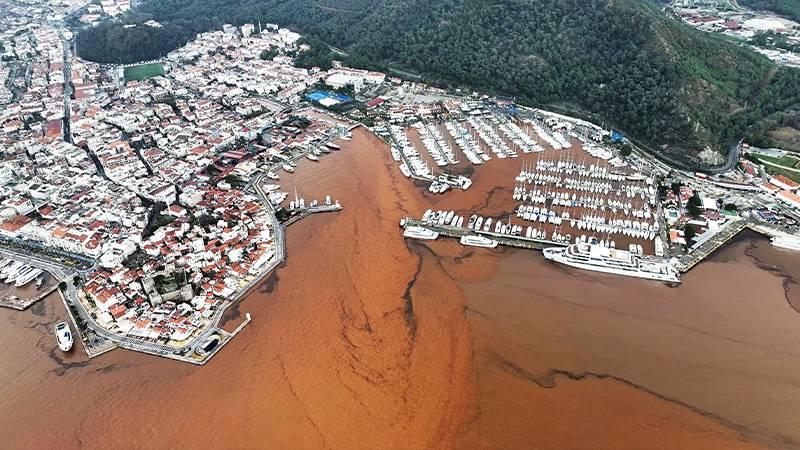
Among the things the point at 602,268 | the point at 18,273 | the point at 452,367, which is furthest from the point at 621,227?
the point at 18,273

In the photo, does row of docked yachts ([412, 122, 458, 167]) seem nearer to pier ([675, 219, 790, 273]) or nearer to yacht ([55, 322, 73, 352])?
pier ([675, 219, 790, 273])

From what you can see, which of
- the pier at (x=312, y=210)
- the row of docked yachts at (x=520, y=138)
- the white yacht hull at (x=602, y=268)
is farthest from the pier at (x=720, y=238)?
the pier at (x=312, y=210)

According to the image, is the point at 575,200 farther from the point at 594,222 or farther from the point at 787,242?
the point at 787,242

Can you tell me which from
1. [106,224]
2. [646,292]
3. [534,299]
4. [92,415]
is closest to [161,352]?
[92,415]

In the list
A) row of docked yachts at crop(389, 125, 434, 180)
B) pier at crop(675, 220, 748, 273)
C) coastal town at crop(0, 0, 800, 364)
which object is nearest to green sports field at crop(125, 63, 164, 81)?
coastal town at crop(0, 0, 800, 364)

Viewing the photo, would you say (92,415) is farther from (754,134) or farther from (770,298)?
(754,134)

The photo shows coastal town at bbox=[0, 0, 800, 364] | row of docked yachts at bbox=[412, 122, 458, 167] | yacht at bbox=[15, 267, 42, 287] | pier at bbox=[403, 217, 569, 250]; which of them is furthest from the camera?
row of docked yachts at bbox=[412, 122, 458, 167]
